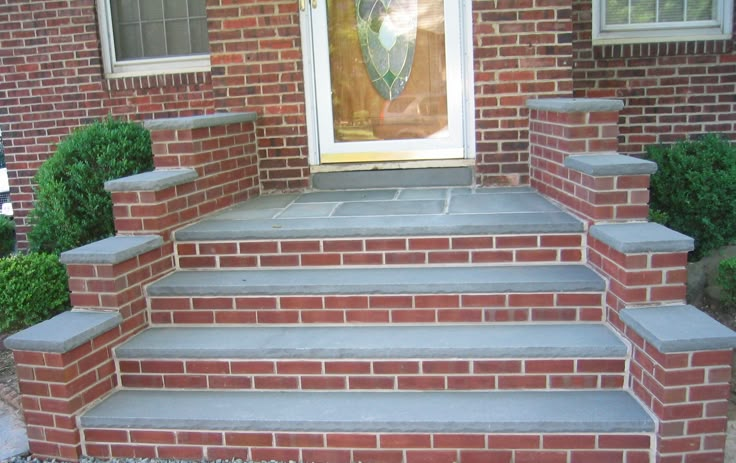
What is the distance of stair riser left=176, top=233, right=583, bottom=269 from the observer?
3762 millimetres

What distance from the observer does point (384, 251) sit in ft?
12.7

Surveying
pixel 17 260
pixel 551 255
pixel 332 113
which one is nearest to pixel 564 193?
pixel 551 255

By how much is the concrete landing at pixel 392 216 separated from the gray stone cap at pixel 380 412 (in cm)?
97

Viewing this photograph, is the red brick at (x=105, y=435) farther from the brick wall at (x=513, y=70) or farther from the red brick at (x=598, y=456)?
the brick wall at (x=513, y=70)

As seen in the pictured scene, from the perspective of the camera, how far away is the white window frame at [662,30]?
5500 millimetres

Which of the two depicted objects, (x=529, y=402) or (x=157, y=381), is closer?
(x=529, y=402)

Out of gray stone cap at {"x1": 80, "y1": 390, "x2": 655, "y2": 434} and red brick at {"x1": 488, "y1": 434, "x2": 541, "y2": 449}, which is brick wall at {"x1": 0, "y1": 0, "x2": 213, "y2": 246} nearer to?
gray stone cap at {"x1": 80, "y1": 390, "x2": 655, "y2": 434}

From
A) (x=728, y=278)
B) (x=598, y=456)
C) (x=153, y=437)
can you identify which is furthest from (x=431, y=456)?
(x=728, y=278)

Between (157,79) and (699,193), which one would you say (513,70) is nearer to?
(699,193)

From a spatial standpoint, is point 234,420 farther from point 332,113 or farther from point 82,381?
point 332,113

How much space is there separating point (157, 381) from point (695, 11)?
16.6ft

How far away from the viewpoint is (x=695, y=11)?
560 centimetres

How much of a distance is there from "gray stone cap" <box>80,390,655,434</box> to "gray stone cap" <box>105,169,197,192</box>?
1171 mm

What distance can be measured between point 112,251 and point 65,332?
1.56ft
